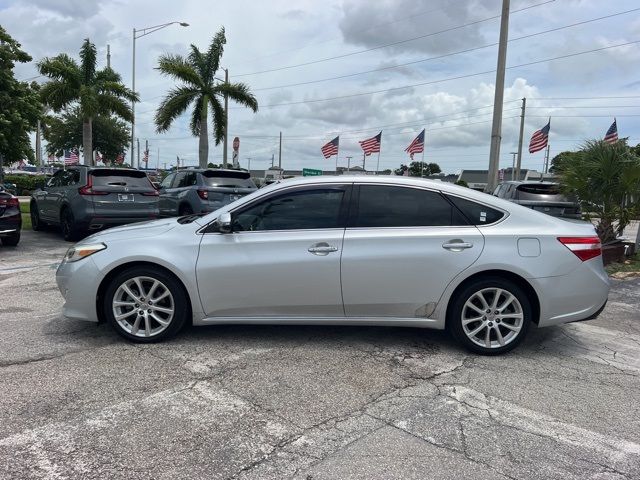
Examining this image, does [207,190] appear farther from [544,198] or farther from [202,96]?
[202,96]

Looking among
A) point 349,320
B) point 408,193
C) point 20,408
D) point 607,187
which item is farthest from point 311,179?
point 607,187

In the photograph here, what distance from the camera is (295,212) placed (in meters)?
4.79

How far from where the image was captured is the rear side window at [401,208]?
4.71 m

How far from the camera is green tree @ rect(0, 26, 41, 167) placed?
55.3 ft

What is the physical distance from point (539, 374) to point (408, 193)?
1.90 m

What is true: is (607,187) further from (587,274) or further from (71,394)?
(71,394)

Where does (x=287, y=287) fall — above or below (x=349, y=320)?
above

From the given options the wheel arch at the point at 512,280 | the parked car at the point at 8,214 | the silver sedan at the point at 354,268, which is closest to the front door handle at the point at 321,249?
the silver sedan at the point at 354,268

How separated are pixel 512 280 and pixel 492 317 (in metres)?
0.37

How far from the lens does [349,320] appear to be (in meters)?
4.71

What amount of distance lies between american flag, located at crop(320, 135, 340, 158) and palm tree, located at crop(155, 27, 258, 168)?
37.6ft

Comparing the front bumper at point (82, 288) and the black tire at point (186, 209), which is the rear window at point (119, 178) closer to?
the black tire at point (186, 209)

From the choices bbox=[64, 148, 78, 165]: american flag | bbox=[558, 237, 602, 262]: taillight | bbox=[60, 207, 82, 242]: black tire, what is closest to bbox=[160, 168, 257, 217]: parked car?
bbox=[60, 207, 82, 242]: black tire

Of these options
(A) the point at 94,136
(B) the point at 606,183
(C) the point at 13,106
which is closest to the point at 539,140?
(B) the point at 606,183
